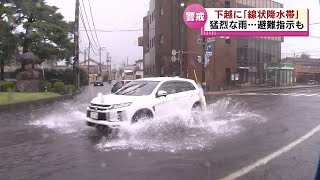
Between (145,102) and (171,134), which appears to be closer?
(171,134)

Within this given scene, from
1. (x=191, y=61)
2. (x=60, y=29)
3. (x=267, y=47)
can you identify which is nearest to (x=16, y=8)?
(x=60, y=29)

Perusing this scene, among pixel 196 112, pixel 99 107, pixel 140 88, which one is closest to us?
pixel 99 107

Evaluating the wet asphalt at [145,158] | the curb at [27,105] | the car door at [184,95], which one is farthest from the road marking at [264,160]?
the curb at [27,105]

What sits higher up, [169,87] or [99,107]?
[169,87]

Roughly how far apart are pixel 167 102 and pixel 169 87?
0.72m

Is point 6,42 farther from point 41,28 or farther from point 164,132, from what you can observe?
point 164,132

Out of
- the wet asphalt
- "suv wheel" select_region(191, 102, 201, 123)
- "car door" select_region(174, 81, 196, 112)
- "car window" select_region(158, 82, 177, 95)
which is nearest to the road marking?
the wet asphalt

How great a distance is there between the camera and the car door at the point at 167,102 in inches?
446

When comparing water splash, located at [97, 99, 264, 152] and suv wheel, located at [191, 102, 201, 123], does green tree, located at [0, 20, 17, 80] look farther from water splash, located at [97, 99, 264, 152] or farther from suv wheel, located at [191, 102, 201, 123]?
water splash, located at [97, 99, 264, 152]

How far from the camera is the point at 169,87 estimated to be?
40.3ft

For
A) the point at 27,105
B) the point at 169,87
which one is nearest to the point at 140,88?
the point at 169,87

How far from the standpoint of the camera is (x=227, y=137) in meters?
10.2

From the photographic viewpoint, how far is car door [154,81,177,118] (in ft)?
37.2

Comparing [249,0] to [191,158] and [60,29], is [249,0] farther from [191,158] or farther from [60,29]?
[191,158]
